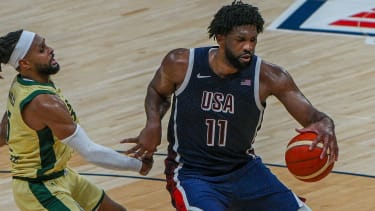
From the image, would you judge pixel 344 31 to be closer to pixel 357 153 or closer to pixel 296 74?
pixel 296 74

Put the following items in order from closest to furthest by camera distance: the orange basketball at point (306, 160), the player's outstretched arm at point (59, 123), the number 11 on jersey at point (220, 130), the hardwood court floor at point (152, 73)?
the orange basketball at point (306, 160)
the player's outstretched arm at point (59, 123)
the number 11 on jersey at point (220, 130)
the hardwood court floor at point (152, 73)

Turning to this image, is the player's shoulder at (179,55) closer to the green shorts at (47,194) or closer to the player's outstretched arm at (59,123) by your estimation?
the player's outstretched arm at (59,123)

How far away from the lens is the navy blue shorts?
756 cm

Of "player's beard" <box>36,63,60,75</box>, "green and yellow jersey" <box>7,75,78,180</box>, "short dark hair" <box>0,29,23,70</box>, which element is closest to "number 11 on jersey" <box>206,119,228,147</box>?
"green and yellow jersey" <box>7,75,78,180</box>

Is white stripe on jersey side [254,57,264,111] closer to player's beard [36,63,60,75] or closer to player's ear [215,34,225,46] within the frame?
player's ear [215,34,225,46]

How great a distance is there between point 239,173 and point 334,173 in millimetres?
2624

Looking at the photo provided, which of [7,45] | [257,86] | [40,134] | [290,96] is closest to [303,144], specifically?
[290,96]

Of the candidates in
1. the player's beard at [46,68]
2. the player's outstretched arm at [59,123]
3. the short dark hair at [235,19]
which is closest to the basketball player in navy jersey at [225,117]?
the short dark hair at [235,19]

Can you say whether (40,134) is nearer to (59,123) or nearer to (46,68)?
(59,123)

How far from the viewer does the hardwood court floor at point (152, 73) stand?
10.0m

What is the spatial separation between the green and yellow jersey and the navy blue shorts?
820 mm

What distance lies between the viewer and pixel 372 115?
11.5m

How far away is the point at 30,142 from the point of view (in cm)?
758

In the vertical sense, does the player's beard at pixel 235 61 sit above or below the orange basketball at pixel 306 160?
above
